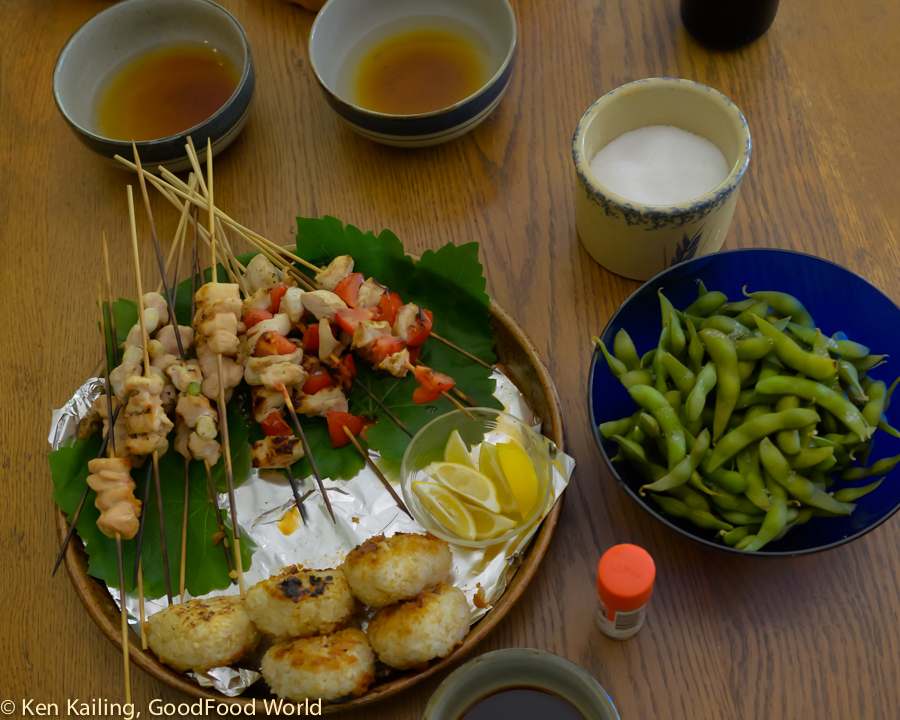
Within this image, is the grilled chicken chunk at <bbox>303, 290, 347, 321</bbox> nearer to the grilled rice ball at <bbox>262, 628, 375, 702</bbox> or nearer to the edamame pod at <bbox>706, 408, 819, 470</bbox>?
the grilled rice ball at <bbox>262, 628, 375, 702</bbox>

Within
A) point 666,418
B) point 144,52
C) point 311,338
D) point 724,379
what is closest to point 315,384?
point 311,338

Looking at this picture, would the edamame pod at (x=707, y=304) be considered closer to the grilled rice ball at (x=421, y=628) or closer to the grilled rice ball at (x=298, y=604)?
the grilled rice ball at (x=421, y=628)

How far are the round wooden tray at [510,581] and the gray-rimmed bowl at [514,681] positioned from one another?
0.25 ft

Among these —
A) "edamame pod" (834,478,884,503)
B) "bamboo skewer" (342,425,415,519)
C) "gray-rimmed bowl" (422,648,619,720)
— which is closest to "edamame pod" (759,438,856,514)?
"edamame pod" (834,478,884,503)

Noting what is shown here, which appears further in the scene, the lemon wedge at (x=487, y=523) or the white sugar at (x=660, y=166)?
the white sugar at (x=660, y=166)

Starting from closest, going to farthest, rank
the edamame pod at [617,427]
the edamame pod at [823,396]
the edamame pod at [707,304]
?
the edamame pod at [823,396]
the edamame pod at [617,427]
the edamame pod at [707,304]

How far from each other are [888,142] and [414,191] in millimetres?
1219

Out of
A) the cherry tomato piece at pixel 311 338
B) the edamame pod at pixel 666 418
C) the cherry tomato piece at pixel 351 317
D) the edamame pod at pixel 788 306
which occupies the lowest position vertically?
the cherry tomato piece at pixel 311 338

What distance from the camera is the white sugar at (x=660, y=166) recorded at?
154cm

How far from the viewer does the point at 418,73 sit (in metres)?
1.96

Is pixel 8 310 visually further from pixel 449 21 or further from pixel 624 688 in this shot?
pixel 624 688

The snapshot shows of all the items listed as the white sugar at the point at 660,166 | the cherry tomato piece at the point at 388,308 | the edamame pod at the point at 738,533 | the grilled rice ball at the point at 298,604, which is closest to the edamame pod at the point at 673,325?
the white sugar at the point at 660,166

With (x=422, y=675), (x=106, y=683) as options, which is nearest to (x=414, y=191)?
(x=422, y=675)

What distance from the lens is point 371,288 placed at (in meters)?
1.64
